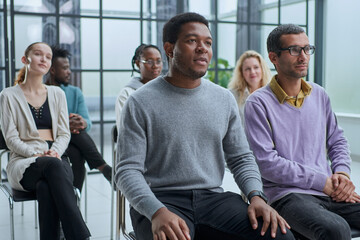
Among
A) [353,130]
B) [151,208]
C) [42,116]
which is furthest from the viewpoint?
[353,130]

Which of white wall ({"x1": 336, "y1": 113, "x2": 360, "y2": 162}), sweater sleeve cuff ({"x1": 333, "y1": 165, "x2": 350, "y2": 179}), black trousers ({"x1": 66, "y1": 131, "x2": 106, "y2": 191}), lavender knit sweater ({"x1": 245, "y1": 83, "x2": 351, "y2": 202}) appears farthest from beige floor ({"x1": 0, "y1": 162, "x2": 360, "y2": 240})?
sweater sleeve cuff ({"x1": 333, "y1": 165, "x2": 350, "y2": 179})

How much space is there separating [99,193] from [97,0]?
1.82m

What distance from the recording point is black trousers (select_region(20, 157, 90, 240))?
7.58 ft

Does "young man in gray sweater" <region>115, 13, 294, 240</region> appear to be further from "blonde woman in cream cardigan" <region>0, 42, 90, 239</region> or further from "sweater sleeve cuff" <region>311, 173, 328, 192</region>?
"blonde woman in cream cardigan" <region>0, 42, 90, 239</region>

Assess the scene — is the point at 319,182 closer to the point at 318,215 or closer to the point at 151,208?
the point at 318,215

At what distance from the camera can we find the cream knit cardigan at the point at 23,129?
2.57m

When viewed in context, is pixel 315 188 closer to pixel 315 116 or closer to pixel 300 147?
pixel 300 147

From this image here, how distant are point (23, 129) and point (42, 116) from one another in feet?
0.45

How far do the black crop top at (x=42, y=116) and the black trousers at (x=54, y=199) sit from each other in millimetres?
385

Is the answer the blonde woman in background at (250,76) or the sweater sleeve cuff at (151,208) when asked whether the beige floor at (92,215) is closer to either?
the blonde woman in background at (250,76)

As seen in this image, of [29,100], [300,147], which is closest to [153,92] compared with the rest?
[300,147]

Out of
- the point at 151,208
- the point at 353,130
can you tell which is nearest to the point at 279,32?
the point at 151,208

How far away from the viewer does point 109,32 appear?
15.2 feet

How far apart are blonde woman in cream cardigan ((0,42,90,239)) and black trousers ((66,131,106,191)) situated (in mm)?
423
